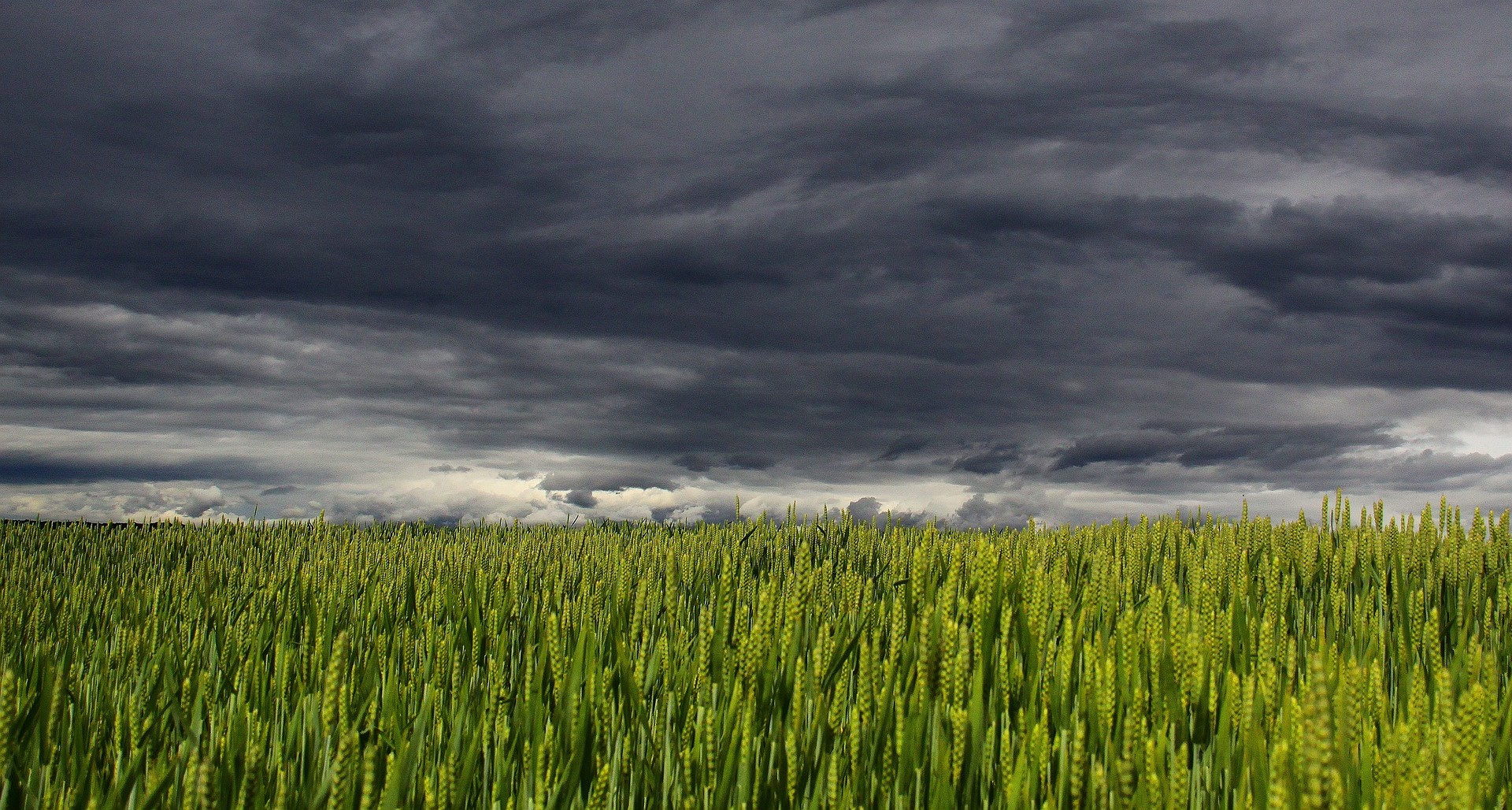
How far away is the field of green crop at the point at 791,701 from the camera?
8.58 feet

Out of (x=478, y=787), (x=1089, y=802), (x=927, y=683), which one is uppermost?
(x=927, y=683)

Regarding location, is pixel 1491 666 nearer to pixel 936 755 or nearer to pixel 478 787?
pixel 936 755

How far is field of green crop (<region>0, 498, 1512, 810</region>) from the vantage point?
103 inches

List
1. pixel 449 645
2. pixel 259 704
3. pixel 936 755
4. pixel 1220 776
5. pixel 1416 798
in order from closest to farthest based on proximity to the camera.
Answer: pixel 1416 798, pixel 936 755, pixel 1220 776, pixel 259 704, pixel 449 645

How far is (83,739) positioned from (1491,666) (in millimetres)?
5718

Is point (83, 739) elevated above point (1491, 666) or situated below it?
below

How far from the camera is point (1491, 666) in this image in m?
4.44

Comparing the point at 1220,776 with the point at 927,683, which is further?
the point at 1220,776

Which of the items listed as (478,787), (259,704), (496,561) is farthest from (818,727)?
(496,561)

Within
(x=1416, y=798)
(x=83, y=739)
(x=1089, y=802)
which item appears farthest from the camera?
(x=83, y=739)

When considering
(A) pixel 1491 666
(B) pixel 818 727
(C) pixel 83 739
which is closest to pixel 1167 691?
(B) pixel 818 727

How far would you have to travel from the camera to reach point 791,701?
3322 millimetres

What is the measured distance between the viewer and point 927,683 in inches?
120

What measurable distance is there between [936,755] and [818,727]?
354 mm
